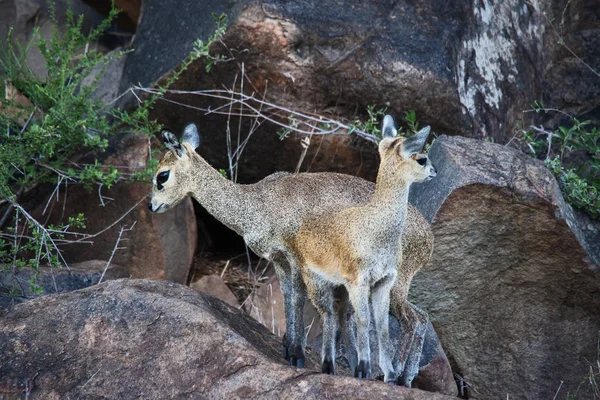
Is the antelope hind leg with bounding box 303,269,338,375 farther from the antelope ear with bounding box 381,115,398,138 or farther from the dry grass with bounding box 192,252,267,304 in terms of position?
the dry grass with bounding box 192,252,267,304

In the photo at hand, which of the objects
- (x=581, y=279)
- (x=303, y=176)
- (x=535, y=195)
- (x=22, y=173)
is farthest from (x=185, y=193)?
(x=581, y=279)

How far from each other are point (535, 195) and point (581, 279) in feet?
3.27

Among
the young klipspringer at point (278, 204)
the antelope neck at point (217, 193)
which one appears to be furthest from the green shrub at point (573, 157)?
the antelope neck at point (217, 193)

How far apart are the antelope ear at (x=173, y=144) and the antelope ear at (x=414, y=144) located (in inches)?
84.1

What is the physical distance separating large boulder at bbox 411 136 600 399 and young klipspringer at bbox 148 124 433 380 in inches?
31.6

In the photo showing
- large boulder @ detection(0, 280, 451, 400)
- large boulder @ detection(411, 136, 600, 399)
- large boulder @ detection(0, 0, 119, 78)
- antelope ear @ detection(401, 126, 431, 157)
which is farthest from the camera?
large boulder @ detection(0, 0, 119, 78)

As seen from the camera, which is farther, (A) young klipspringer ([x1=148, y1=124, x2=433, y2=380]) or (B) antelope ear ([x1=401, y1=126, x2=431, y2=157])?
(A) young klipspringer ([x1=148, y1=124, x2=433, y2=380])

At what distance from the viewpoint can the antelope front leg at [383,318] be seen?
24.0 feet

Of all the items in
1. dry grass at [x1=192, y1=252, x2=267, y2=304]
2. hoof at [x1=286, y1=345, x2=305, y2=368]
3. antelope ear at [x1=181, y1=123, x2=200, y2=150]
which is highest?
antelope ear at [x1=181, y1=123, x2=200, y2=150]

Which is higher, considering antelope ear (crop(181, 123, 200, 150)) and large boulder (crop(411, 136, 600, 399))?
antelope ear (crop(181, 123, 200, 150))

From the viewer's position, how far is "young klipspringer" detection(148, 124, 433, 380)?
25.8ft

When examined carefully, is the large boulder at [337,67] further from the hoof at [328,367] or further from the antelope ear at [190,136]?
the hoof at [328,367]

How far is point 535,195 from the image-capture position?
8539 mm

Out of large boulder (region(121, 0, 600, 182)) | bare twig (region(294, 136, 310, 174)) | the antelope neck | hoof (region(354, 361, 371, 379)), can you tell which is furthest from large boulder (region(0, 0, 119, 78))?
hoof (region(354, 361, 371, 379))
